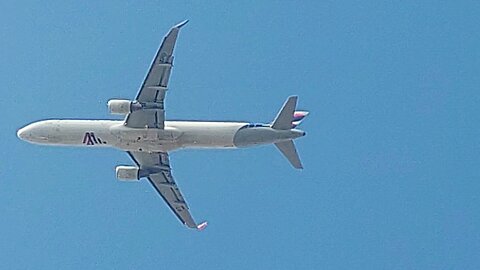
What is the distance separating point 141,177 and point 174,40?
1828 centimetres

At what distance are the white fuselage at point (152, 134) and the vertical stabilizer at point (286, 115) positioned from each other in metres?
0.51

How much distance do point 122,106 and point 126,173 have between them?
9075mm

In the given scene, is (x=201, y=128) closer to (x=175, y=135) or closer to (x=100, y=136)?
(x=175, y=135)

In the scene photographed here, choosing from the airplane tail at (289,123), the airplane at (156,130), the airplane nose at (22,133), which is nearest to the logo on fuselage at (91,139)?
the airplane at (156,130)

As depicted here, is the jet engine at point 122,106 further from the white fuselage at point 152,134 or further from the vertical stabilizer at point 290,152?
the vertical stabilizer at point 290,152

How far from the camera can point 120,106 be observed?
99562mm

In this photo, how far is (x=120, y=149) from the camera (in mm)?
103875

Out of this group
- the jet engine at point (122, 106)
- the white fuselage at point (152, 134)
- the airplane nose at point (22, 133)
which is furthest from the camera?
the airplane nose at point (22, 133)

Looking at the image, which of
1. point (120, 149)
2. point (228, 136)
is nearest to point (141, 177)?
point (120, 149)

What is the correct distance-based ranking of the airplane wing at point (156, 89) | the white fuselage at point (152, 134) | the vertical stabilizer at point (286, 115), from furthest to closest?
the white fuselage at point (152, 134) → the vertical stabilizer at point (286, 115) → the airplane wing at point (156, 89)

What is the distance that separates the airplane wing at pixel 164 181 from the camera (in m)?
109

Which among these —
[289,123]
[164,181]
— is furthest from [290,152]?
[164,181]

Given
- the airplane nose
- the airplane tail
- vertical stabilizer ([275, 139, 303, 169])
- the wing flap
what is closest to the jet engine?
the wing flap

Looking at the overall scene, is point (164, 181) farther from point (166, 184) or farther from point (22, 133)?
point (22, 133)
